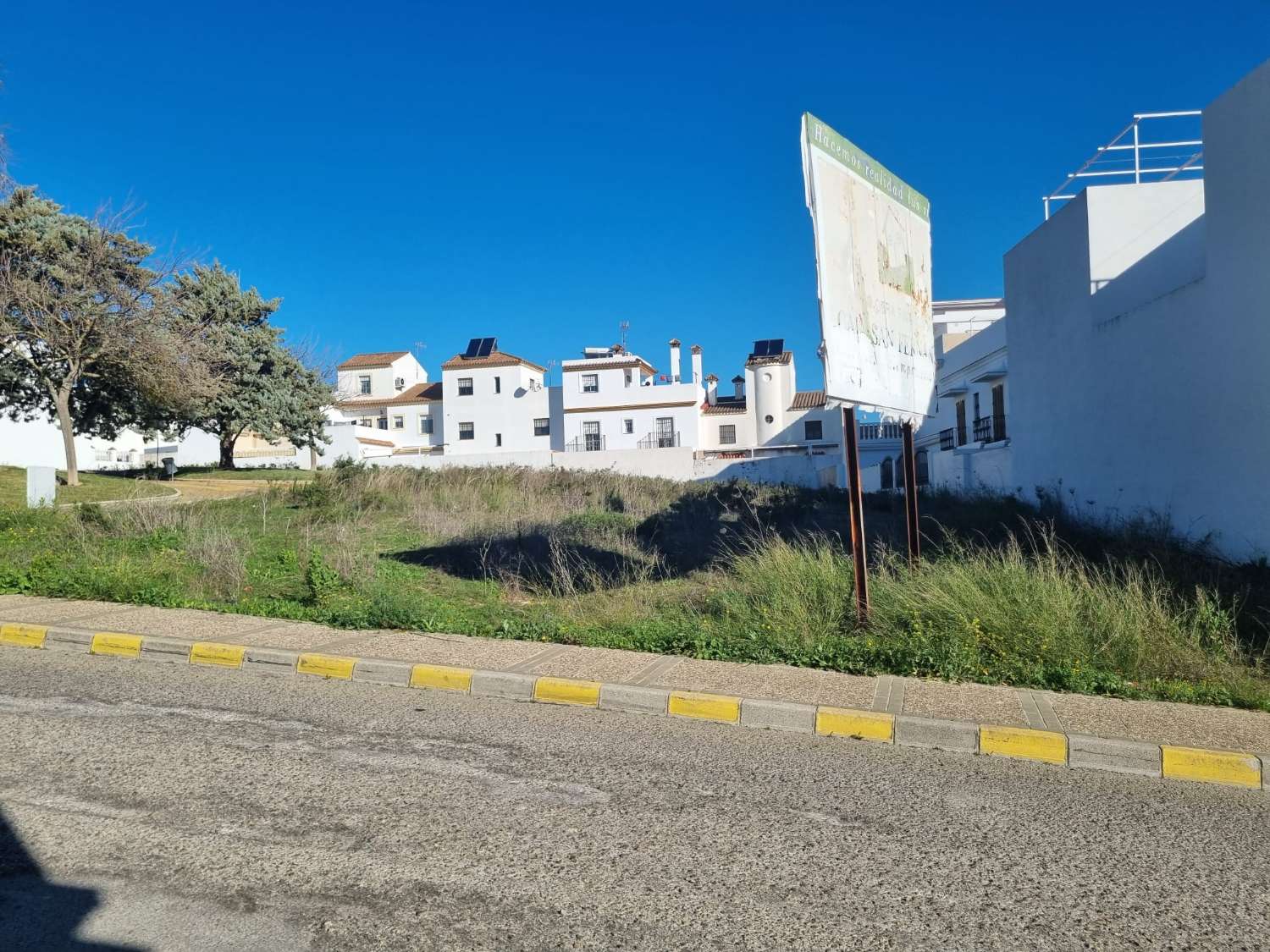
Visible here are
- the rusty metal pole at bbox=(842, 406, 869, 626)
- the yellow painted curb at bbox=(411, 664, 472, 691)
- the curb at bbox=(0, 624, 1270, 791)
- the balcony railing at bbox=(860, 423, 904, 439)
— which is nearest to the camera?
the curb at bbox=(0, 624, 1270, 791)

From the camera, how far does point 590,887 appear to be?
11.5ft

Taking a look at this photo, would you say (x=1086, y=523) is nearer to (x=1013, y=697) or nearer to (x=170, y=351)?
(x=1013, y=697)

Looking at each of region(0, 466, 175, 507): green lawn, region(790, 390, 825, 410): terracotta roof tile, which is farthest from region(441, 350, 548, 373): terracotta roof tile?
region(0, 466, 175, 507): green lawn

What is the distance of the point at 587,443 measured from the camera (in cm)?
5681

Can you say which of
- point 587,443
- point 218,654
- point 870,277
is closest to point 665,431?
point 587,443

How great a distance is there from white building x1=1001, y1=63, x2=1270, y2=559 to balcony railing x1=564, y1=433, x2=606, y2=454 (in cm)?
3786

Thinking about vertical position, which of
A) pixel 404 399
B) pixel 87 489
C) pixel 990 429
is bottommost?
pixel 87 489

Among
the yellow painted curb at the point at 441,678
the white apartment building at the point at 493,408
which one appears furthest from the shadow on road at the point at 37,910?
the white apartment building at the point at 493,408

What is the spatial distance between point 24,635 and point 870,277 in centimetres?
882

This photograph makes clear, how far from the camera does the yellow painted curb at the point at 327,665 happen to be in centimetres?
718

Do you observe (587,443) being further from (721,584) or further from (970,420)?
(721,584)

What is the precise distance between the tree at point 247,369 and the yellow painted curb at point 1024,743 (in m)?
36.5

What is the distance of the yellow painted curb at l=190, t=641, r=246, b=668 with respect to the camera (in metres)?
7.55

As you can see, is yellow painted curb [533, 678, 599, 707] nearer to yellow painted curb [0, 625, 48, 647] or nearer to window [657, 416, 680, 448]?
yellow painted curb [0, 625, 48, 647]
